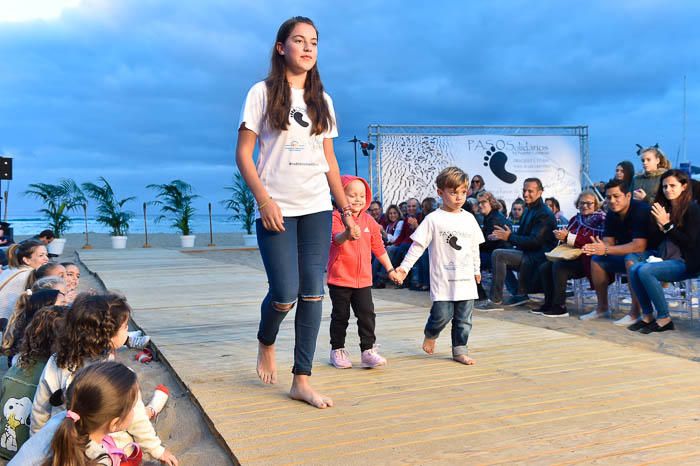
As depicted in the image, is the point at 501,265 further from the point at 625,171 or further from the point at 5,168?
the point at 5,168

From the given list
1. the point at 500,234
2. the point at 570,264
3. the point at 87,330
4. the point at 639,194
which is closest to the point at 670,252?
the point at 570,264

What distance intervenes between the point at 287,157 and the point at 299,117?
187mm

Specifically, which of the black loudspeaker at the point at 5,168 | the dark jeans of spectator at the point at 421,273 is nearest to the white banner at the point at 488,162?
the dark jeans of spectator at the point at 421,273

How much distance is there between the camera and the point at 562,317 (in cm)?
596

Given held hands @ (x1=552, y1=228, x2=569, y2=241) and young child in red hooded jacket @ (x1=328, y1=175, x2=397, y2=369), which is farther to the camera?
held hands @ (x1=552, y1=228, x2=569, y2=241)

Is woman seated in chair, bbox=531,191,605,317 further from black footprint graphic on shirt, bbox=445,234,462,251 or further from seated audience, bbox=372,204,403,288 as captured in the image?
seated audience, bbox=372,204,403,288

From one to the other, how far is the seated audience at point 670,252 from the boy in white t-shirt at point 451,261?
205cm

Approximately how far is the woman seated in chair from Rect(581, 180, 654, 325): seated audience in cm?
16

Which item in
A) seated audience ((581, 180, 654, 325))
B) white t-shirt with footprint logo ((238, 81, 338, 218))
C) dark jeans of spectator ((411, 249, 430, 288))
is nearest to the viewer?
white t-shirt with footprint logo ((238, 81, 338, 218))

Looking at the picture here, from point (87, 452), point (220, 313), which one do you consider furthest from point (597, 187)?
point (87, 452)

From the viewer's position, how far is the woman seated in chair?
592cm

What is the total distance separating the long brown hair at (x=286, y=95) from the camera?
2.65m

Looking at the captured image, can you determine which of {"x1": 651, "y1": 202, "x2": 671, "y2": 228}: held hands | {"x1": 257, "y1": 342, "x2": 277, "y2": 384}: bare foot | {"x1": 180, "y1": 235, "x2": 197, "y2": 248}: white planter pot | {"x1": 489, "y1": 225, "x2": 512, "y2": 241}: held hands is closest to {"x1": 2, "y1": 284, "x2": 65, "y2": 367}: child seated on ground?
{"x1": 257, "y1": 342, "x2": 277, "y2": 384}: bare foot

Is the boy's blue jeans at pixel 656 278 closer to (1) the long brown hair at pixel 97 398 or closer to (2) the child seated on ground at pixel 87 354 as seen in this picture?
(2) the child seated on ground at pixel 87 354
